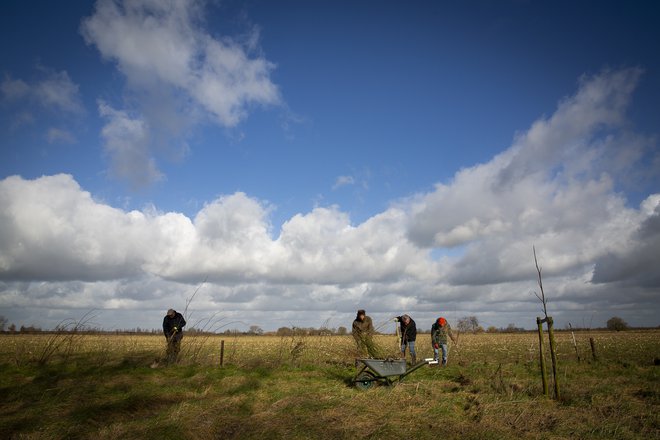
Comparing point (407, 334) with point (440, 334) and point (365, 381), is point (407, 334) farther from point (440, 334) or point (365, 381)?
point (365, 381)

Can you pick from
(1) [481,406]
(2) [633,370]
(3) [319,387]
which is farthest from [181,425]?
(2) [633,370]

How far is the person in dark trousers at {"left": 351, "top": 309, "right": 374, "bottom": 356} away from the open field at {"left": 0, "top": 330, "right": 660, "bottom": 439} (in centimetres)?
92

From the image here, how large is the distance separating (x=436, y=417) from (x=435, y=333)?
796 cm

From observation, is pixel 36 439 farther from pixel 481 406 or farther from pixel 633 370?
pixel 633 370

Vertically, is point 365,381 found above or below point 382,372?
below

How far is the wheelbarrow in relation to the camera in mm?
9133

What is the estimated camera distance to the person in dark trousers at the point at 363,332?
42.5ft

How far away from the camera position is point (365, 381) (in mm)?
9578

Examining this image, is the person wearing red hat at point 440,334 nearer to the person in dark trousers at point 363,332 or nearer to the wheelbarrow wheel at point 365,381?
the person in dark trousers at point 363,332

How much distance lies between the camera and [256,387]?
33.0ft

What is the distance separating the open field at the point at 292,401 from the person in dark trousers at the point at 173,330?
53 cm

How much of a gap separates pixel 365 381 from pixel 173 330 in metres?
6.91

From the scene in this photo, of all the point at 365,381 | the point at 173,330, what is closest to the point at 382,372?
the point at 365,381

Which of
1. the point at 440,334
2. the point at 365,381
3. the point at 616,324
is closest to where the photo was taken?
the point at 365,381
